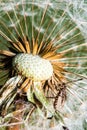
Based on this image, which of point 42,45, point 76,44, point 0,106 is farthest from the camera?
point 76,44

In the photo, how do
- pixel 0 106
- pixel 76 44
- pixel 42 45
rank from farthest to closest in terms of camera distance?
pixel 76 44 → pixel 42 45 → pixel 0 106

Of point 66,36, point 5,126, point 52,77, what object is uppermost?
point 66,36

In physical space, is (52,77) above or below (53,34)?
below

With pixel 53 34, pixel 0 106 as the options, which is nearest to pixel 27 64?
pixel 0 106

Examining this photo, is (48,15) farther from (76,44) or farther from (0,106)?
(0,106)
